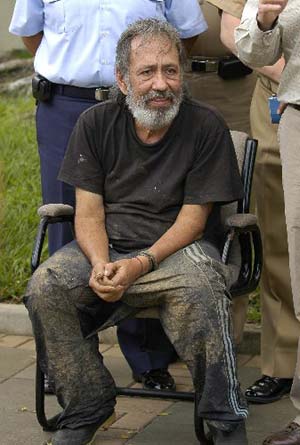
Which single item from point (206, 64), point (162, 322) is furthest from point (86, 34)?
point (162, 322)

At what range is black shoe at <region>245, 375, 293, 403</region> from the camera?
5.25 m

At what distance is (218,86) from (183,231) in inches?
44.8

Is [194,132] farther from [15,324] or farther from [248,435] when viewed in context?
[15,324]

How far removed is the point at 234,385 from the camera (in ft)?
14.6

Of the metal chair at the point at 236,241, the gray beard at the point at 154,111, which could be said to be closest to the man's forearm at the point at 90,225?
the metal chair at the point at 236,241

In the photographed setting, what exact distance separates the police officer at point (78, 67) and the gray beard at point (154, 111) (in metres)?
0.48

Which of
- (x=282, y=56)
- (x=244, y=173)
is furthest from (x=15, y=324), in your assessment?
(x=282, y=56)

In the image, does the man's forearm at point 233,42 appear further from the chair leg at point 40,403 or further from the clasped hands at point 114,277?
the chair leg at point 40,403

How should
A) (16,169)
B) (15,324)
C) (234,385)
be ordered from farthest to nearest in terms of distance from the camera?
(16,169)
(15,324)
(234,385)

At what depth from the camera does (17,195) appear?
762 cm

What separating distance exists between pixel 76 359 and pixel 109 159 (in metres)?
0.83

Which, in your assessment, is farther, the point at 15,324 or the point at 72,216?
the point at 15,324

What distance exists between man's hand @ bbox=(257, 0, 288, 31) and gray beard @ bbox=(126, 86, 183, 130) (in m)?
0.60

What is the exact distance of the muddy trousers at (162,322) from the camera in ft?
14.5
